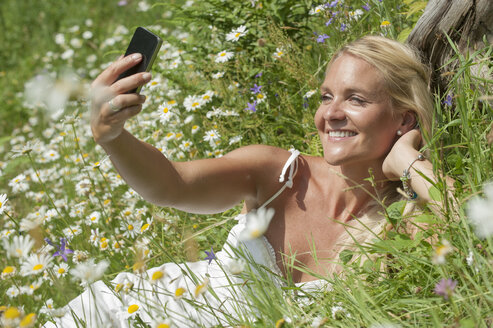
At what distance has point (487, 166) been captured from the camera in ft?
5.38

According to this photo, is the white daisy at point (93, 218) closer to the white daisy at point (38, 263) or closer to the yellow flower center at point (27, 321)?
the white daisy at point (38, 263)

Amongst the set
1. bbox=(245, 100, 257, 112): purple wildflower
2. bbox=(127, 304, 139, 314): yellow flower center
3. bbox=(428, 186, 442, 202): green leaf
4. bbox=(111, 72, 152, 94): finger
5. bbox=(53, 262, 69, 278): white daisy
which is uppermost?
bbox=(111, 72, 152, 94): finger

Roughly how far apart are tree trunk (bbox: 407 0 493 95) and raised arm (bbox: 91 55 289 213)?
0.77m

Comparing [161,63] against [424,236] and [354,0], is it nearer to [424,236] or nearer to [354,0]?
[354,0]

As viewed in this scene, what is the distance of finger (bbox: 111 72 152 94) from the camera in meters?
1.59

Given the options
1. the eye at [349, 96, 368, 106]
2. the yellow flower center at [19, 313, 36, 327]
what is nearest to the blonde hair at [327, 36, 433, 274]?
the eye at [349, 96, 368, 106]

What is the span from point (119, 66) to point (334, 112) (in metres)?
0.88

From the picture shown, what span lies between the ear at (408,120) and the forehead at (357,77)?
0.50 feet

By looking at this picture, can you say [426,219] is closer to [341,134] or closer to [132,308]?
[341,134]

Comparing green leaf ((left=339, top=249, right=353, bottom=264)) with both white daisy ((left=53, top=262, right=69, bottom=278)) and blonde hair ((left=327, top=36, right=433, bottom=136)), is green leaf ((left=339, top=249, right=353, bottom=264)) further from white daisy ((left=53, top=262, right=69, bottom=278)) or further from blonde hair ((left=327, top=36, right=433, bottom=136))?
white daisy ((left=53, top=262, right=69, bottom=278))

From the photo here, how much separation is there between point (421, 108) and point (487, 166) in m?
0.65

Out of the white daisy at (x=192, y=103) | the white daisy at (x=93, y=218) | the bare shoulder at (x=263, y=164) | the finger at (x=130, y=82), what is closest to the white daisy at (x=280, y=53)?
the white daisy at (x=192, y=103)

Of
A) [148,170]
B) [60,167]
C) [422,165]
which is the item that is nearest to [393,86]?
[422,165]

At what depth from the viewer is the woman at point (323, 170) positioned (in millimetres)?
1965
